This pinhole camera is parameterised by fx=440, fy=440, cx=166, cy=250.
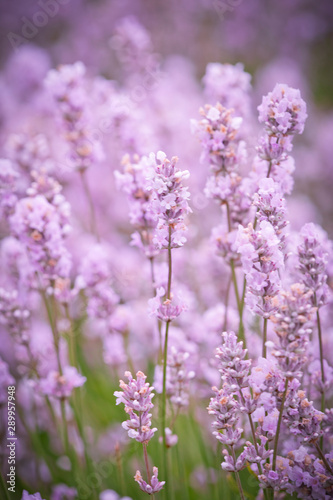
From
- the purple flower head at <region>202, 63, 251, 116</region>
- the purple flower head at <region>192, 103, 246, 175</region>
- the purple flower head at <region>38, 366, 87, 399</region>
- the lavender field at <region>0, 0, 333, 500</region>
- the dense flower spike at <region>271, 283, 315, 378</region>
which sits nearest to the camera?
the dense flower spike at <region>271, 283, 315, 378</region>

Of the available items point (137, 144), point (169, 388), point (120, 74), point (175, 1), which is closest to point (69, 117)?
point (137, 144)

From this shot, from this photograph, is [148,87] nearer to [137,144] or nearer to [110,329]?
[137,144]

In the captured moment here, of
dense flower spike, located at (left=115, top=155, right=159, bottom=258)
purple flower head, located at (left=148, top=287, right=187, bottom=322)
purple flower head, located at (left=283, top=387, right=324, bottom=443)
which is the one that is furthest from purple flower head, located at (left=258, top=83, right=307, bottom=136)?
purple flower head, located at (left=283, top=387, right=324, bottom=443)

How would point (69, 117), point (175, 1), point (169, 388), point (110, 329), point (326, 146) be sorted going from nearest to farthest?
point (169, 388)
point (110, 329)
point (69, 117)
point (326, 146)
point (175, 1)

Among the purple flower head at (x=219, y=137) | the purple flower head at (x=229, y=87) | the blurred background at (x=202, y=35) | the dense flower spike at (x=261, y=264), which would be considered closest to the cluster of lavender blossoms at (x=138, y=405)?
the dense flower spike at (x=261, y=264)

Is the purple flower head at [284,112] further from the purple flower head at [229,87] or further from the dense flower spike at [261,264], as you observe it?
the purple flower head at [229,87]

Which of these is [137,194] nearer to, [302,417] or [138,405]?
Result: [138,405]

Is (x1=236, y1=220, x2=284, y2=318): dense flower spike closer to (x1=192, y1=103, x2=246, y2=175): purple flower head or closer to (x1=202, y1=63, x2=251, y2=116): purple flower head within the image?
(x1=192, y1=103, x2=246, y2=175): purple flower head
